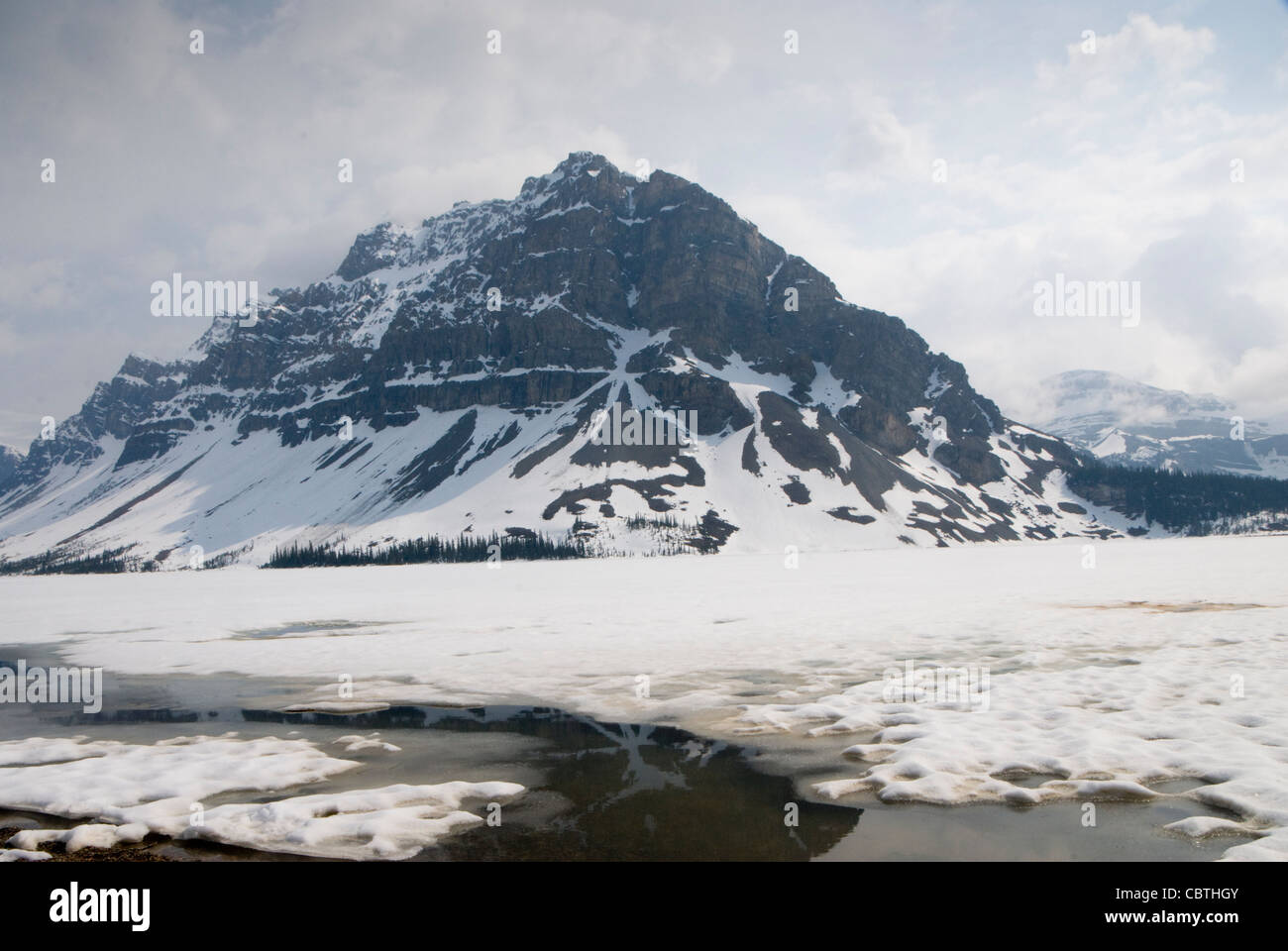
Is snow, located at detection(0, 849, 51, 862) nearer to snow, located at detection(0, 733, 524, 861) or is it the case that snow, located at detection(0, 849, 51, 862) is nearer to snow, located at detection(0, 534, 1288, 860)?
snow, located at detection(0, 733, 524, 861)

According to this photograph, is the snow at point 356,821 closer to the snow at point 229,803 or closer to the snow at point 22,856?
the snow at point 229,803

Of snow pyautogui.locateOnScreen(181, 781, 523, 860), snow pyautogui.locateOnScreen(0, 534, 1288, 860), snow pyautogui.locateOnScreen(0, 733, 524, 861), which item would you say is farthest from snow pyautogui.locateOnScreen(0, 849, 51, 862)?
snow pyautogui.locateOnScreen(181, 781, 523, 860)

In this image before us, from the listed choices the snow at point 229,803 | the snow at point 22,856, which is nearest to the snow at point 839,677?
the snow at point 229,803

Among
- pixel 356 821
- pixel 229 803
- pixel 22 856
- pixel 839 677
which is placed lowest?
pixel 839 677

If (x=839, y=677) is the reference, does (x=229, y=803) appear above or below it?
above

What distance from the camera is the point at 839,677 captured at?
20.1m

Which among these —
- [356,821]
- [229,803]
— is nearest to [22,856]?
[229,803]

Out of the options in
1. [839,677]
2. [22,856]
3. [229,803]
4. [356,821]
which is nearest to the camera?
[22,856]

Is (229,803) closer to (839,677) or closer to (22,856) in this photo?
(22,856)

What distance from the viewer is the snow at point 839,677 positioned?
11.3 meters

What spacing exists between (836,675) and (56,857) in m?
17.0

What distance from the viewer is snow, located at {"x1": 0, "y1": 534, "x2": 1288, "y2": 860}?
1133cm
